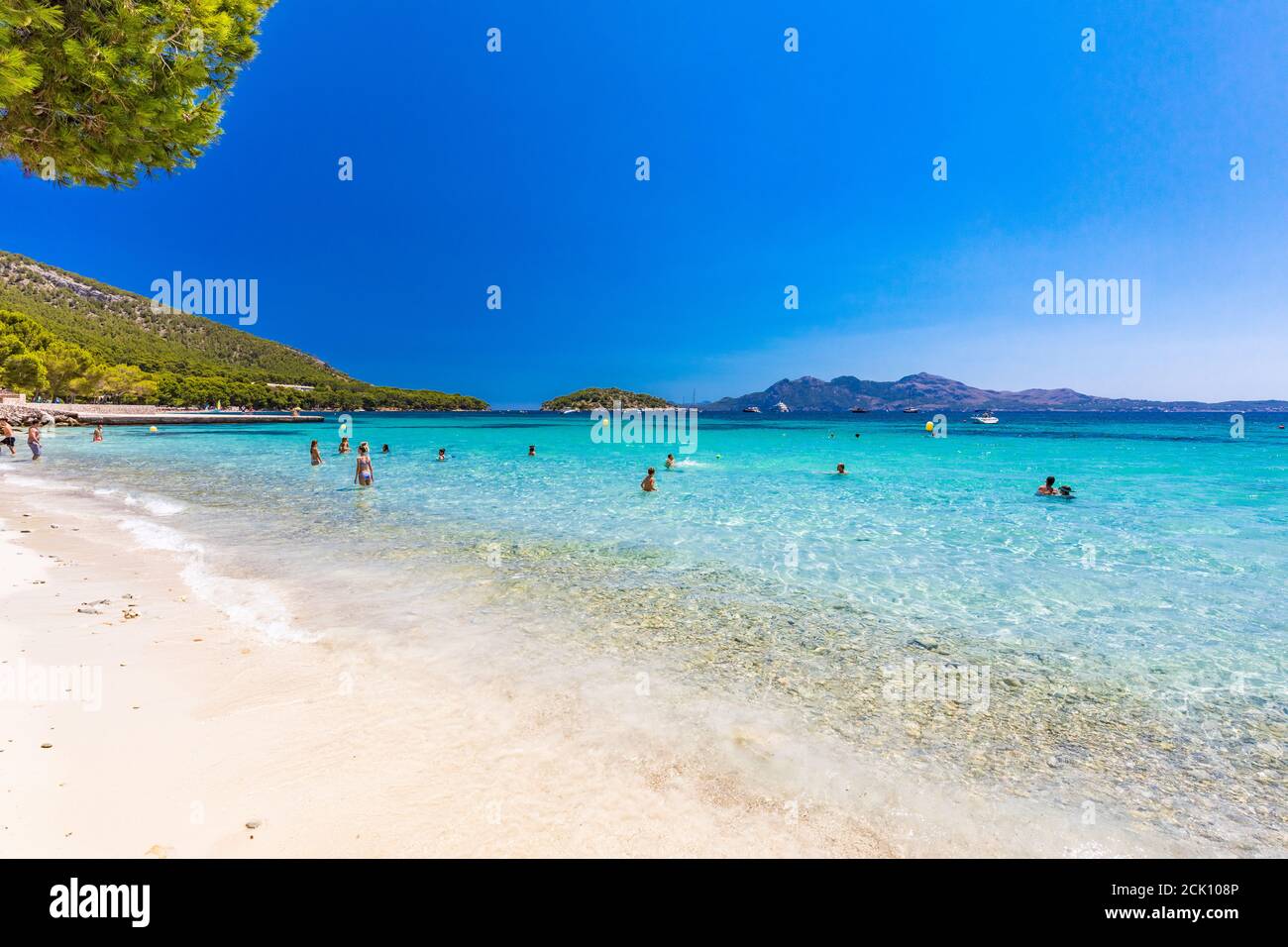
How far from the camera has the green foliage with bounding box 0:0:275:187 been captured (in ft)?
24.9

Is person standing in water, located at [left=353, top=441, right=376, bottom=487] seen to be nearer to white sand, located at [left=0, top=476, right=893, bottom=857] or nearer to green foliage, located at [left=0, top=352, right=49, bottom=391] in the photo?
white sand, located at [left=0, top=476, right=893, bottom=857]

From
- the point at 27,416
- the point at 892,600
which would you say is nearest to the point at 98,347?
the point at 27,416

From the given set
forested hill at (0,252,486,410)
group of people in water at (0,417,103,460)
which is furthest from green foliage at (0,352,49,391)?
group of people in water at (0,417,103,460)

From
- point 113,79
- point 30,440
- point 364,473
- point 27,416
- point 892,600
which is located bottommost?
point 892,600

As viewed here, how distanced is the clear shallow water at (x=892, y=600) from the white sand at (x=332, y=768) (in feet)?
4.87

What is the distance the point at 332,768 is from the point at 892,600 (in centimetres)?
973

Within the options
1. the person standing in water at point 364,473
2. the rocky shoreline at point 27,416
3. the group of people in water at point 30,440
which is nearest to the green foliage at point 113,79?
the person standing in water at point 364,473

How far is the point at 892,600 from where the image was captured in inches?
430

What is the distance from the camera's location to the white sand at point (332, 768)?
161 inches

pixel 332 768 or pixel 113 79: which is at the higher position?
pixel 113 79

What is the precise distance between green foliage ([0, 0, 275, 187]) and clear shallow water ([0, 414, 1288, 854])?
7.47 meters

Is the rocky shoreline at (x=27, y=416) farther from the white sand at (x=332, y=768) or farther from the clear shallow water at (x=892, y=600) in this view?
the white sand at (x=332, y=768)

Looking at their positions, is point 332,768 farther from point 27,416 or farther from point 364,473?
point 27,416

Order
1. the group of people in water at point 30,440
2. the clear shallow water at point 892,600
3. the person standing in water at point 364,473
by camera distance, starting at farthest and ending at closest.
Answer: the group of people in water at point 30,440 → the person standing in water at point 364,473 → the clear shallow water at point 892,600
